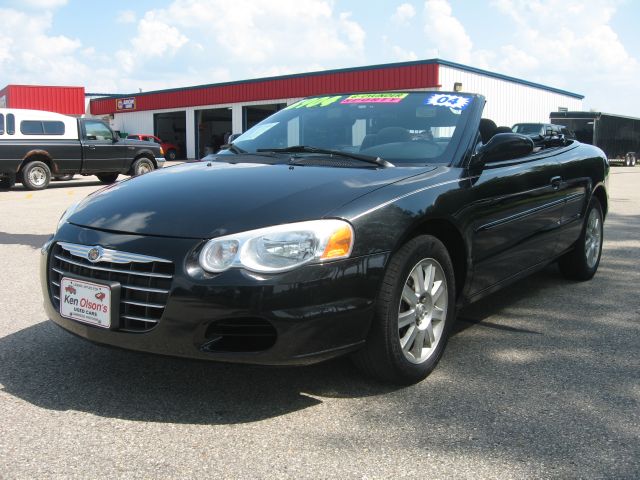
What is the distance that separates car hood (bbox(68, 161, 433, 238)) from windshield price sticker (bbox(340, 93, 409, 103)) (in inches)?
36.5

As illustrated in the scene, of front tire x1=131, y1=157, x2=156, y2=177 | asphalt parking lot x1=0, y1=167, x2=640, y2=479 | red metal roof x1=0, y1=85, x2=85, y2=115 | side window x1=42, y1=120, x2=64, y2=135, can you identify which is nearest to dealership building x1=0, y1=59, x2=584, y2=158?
red metal roof x1=0, y1=85, x2=85, y2=115

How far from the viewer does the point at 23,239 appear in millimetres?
7785

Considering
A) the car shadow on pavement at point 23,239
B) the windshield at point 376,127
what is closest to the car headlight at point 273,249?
the windshield at point 376,127

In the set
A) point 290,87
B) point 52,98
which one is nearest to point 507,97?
point 290,87

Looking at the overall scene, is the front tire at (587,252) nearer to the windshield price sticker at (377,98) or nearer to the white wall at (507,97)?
the windshield price sticker at (377,98)

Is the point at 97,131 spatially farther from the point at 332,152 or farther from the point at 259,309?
the point at 259,309

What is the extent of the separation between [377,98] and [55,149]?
45.1 feet

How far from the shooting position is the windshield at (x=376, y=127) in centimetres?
368

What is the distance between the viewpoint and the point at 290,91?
99.5ft

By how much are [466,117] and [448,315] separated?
1.25 m

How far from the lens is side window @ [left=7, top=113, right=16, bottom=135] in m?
15.3

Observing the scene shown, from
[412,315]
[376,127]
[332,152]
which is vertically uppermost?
[376,127]

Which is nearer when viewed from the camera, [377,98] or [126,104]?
[377,98]

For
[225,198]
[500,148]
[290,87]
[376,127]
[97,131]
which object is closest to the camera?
[225,198]
